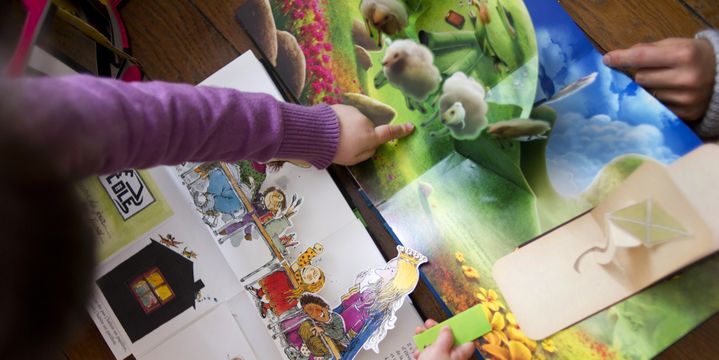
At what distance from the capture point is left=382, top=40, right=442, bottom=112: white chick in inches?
23.5

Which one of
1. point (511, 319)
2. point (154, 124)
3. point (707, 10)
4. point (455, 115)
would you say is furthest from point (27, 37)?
point (707, 10)

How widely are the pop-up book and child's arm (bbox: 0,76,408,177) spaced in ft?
0.17

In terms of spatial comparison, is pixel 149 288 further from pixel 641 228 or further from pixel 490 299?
pixel 641 228

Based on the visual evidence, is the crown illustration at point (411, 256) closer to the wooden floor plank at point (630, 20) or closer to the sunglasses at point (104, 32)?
the wooden floor plank at point (630, 20)

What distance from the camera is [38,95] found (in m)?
0.38

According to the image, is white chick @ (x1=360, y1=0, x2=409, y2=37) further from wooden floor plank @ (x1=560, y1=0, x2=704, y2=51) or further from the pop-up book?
wooden floor plank @ (x1=560, y1=0, x2=704, y2=51)

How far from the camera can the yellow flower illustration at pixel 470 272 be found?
0.58m

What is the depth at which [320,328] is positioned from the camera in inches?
24.8

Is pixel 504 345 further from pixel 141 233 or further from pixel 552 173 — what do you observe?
pixel 141 233

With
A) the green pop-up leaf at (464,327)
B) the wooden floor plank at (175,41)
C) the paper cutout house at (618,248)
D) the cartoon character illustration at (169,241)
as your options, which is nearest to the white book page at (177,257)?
the cartoon character illustration at (169,241)

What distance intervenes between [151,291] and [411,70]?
A: 16.4 inches

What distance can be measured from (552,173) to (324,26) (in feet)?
0.99

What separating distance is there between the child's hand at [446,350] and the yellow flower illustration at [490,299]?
5 centimetres

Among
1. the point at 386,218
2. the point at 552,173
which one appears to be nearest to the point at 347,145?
the point at 386,218
